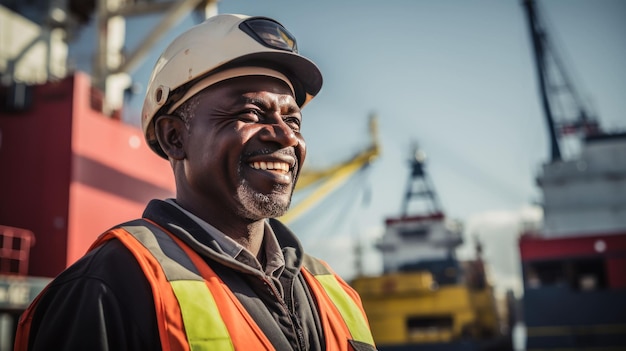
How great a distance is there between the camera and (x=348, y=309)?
6.23 feet

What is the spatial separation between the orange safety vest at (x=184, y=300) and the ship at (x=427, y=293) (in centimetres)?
1347

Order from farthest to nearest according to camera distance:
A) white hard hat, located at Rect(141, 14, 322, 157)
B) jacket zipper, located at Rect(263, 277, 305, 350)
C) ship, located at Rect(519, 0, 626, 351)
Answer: ship, located at Rect(519, 0, 626, 351), white hard hat, located at Rect(141, 14, 322, 157), jacket zipper, located at Rect(263, 277, 305, 350)

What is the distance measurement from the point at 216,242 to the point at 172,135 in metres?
0.40

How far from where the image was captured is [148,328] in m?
1.26

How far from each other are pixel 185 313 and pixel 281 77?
2.72ft

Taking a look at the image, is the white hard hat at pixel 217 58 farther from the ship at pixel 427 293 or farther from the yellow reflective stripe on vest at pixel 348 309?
the ship at pixel 427 293

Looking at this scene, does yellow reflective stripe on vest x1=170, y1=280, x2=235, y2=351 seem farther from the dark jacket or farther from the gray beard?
the gray beard

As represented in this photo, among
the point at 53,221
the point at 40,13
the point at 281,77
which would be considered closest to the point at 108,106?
the point at 53,221

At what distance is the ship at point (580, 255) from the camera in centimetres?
1259

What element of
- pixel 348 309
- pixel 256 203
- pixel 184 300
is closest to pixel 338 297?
pixel 348 309

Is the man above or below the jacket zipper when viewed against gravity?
above

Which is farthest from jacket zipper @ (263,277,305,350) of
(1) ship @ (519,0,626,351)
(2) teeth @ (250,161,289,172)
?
(1) ship @ (519,0,626,351)

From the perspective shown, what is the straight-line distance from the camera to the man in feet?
4.11

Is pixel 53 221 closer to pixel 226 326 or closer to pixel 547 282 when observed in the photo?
pixel 226 326
